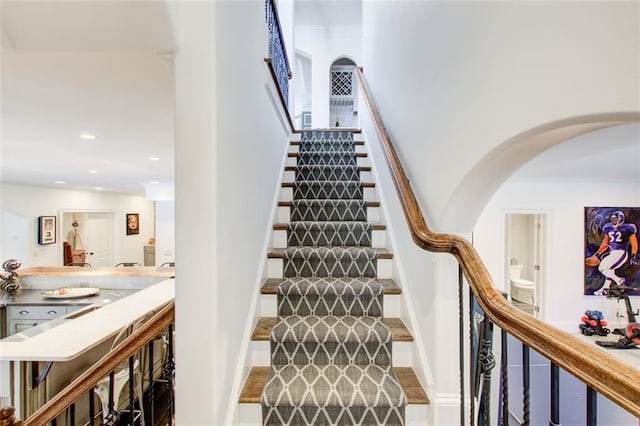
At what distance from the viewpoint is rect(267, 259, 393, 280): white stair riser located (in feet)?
7.09

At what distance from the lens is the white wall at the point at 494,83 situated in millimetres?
712

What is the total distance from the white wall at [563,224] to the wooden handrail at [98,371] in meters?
4.03

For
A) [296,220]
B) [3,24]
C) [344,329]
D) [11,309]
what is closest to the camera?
[3,24]

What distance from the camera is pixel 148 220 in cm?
1033

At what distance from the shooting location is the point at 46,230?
6.00 m

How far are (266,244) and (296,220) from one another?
0.55 m

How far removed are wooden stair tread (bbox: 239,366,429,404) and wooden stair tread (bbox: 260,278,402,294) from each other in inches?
17.6

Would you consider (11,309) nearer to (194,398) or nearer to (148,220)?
(194,398)

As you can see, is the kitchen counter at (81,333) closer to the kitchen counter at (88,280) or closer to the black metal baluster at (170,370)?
the kitchen counter at (88,280)

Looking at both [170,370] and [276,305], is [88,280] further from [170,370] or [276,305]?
[170,370]

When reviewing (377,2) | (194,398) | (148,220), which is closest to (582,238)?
(377,2)

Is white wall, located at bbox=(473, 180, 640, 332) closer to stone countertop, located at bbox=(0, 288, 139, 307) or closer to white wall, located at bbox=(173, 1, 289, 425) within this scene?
white wall, located at bbox=(173, 1, 289, 425)

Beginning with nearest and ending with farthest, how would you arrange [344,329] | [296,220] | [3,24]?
[3,24]
[344,329]
[296,220]

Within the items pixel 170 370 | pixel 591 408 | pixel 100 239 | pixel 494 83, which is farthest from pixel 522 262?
pixel 100 239
